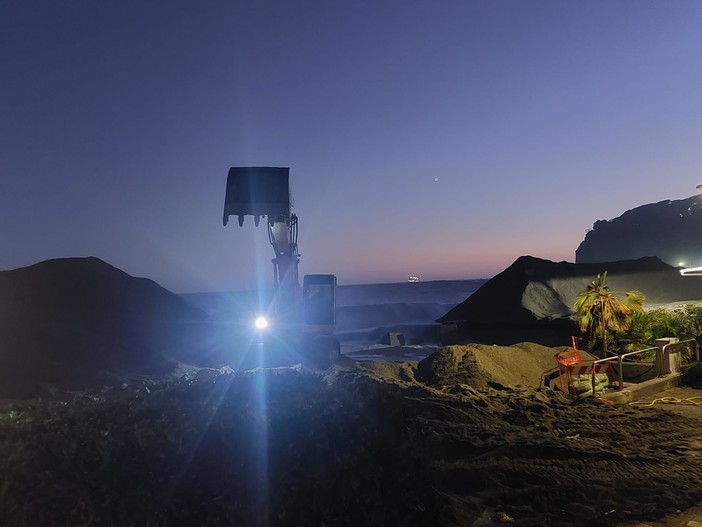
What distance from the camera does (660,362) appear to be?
16547 millimetres

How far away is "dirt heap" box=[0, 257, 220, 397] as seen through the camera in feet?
78.4

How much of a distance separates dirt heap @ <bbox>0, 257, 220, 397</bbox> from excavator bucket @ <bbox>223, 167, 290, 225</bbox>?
11.6 m

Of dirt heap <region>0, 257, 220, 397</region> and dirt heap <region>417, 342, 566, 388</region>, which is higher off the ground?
dirt heap <region>0, 257, 220, 397</region>

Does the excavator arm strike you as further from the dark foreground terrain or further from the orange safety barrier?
the dark foreground terrain

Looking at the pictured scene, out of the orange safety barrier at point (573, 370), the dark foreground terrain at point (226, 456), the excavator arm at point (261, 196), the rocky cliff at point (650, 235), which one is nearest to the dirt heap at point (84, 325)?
the excavator arm at point (261, 196)

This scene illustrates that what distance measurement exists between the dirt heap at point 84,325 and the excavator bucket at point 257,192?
11.6m

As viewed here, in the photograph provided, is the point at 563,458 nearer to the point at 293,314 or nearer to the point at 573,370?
the point at 573,370

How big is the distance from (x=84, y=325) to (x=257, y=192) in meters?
18.2

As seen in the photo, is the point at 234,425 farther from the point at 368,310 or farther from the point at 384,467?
the point at 368,310

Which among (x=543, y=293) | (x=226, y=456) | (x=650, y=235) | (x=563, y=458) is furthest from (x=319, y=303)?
(x=650, y=235)

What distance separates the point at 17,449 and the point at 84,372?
23.8m

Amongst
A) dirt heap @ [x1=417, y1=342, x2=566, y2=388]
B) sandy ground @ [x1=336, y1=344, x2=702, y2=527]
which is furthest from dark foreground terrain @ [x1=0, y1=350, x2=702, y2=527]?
dirt heap @ [x1=417, y1=342, x2=566, y2=388]

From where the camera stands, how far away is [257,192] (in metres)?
19.8

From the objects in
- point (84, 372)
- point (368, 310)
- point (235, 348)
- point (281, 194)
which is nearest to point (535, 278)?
point (235, 348)
